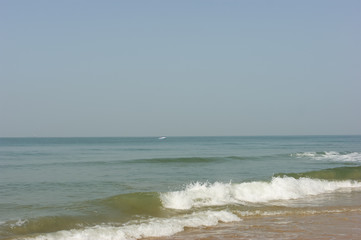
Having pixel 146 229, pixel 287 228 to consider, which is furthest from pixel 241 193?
pixel 146 229

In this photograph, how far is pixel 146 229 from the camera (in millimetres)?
9438

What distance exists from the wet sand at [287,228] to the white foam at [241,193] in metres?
2.71

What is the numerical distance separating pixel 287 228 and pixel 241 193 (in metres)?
5.28

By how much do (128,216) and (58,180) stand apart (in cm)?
780

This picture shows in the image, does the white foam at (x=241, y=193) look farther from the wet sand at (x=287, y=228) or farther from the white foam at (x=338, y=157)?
the white foam at (x=338, y=157)

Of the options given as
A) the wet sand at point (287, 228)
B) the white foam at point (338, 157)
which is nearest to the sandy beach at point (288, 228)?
the wet sand at point (287, 228)

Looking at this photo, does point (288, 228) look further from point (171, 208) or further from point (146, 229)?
point (171, 208)

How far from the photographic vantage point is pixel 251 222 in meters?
10.5

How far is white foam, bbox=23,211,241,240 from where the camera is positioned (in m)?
8.87

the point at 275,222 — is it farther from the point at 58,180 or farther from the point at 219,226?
the point at 58,180

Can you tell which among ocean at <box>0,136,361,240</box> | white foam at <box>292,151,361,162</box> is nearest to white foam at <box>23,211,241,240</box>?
ocean at <box>0,136,361,240</box>

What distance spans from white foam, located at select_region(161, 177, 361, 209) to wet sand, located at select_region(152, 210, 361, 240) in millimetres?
2715

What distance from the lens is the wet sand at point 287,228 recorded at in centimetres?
880

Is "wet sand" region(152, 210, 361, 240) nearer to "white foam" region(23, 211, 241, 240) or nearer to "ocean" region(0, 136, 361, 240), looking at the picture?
"ocean" region(0, 136, 361, 240)
